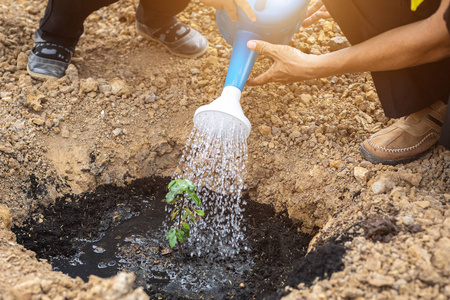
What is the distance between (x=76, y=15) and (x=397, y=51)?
4.61 ft

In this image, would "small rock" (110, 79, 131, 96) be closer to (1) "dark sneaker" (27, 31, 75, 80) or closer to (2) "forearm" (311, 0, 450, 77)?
(1) "dark sneaker" (27, 31, 75, 80)

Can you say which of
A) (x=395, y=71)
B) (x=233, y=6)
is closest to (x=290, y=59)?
(x=233, y=6)

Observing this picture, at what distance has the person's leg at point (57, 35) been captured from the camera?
6.38 feet

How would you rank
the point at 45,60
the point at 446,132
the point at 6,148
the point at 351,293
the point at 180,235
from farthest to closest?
the point at 45,60, the point at 6,148, the point at 180,235, the point at 446,132, the point at 351,293

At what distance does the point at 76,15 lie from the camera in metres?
1.97

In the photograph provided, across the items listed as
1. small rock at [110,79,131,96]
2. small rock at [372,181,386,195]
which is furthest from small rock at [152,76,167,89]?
small rock at [372,181,386,195]

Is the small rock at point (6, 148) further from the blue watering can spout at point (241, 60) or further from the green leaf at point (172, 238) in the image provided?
the blue watering can spout at point (241, 60)

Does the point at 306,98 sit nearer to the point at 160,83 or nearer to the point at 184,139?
the point at 184,139

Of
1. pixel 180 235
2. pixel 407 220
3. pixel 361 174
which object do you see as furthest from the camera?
pixel 361 174

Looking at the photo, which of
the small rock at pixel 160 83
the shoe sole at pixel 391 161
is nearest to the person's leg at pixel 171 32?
the small rock at pixel 160 83

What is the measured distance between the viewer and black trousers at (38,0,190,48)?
1941 millimetres

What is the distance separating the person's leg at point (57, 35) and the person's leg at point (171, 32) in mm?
255

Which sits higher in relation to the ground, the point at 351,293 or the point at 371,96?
the point at 371,96

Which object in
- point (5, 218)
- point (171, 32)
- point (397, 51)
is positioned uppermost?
point (397, 51)
